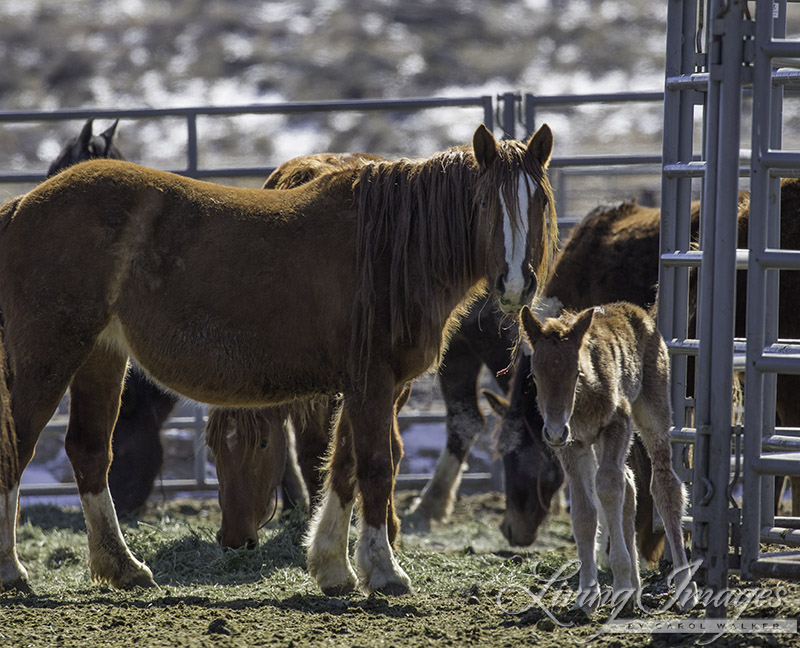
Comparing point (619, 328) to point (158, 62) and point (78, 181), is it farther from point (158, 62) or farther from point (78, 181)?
point (158, 62)

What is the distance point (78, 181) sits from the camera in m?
4.62

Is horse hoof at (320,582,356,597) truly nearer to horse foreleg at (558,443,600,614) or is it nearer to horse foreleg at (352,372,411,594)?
horse foreleg at (352,372,411,594)

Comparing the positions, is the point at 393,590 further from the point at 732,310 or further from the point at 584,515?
the point at 732,310

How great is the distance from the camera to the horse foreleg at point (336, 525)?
4625mm

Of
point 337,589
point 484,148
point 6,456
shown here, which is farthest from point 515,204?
point 6,456

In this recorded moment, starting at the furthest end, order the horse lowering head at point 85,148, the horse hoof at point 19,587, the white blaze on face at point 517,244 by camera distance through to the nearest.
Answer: the horse lowering head at point 85,148 < the horse hoof at point 19,587 < the white blaze on face at point 517,244

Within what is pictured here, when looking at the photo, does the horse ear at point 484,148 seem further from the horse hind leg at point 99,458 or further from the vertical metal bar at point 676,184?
the horse hind leg at point 99,458

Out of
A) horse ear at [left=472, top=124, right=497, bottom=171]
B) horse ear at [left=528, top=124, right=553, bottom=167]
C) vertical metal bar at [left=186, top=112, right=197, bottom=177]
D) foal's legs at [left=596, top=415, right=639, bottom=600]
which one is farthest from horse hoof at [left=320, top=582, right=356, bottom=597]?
vertical metal bar at [left=186, top=112, right=197, bottom=177]

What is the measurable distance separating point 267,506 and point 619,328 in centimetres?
A: 226

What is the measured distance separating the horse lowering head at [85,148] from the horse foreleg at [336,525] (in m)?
3.41

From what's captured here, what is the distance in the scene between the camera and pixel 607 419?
416 cm

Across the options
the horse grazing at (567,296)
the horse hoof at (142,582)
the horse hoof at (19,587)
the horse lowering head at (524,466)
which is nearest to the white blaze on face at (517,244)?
the horse grazing at (567,296)

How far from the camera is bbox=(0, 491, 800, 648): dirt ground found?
3.61 m

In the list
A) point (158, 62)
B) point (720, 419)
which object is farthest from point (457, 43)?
point (720, 419)
